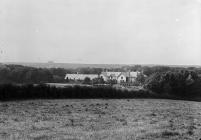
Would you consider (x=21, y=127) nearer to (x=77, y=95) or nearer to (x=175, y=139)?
(x=175, y=139)

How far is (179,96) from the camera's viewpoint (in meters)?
49.6

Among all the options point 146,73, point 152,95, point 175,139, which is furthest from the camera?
point 146,73

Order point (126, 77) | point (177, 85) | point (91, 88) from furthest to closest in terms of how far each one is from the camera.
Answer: point (126, 77), point (177, 85), point (91, 88)

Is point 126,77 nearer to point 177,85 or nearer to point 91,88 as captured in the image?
point 177,85

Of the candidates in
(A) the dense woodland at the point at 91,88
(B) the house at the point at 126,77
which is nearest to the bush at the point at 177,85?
(A) the dense woodland at the point at 91,88

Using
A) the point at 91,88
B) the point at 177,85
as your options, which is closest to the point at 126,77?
the point at 177,85

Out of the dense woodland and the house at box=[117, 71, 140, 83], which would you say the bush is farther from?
the house at box=[117, 71, 140, 83]

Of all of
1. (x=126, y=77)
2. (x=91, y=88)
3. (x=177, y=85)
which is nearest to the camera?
(x=91, y=88)

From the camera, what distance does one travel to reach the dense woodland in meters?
38.0

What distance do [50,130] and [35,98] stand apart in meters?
25.1

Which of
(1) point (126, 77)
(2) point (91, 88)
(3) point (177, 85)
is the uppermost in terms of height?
(1) point (126, 77)

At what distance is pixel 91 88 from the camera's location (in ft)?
144

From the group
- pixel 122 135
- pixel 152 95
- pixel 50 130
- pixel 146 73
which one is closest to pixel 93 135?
pixel 122 135

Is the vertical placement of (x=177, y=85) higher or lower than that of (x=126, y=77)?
lower
